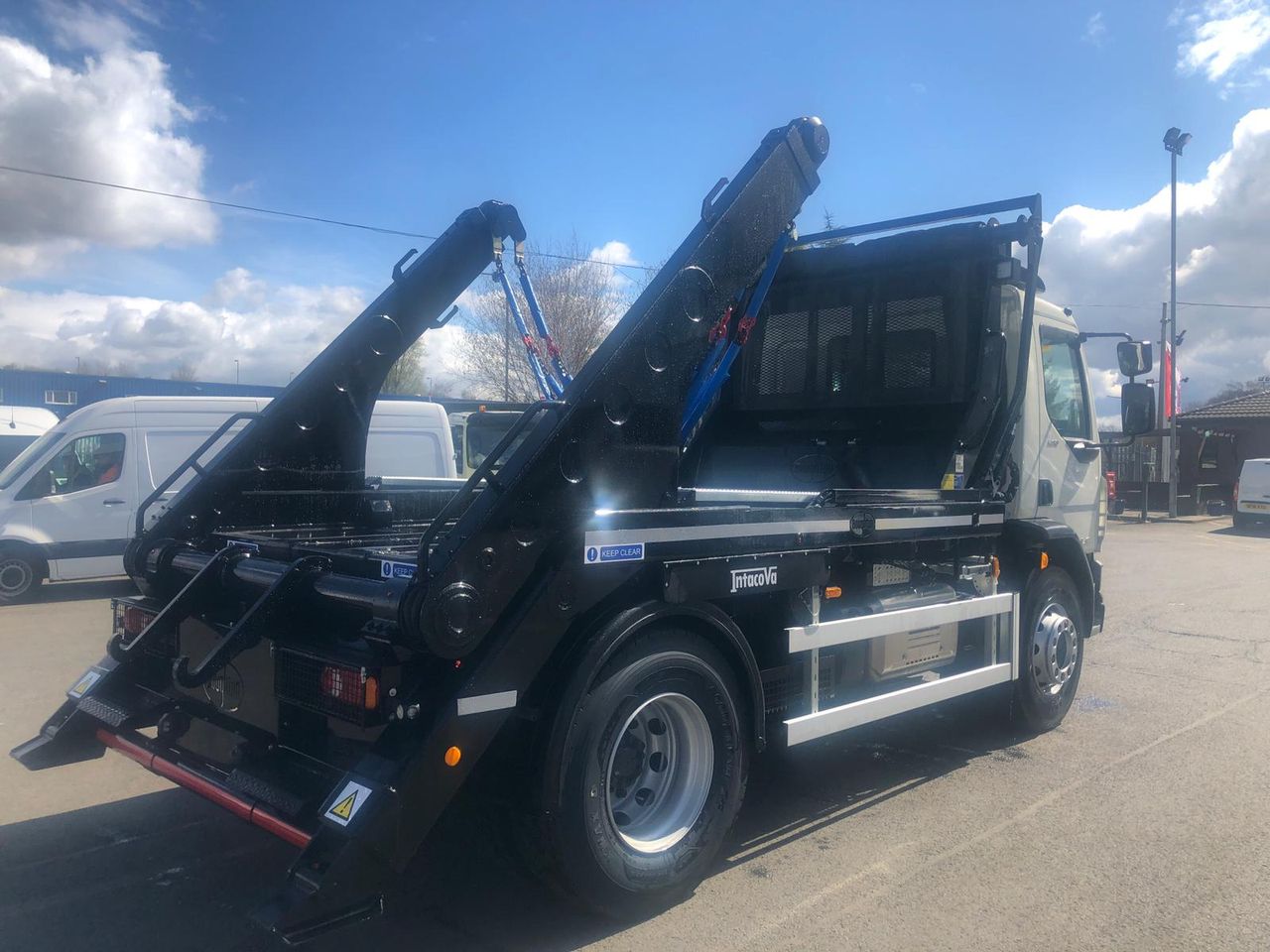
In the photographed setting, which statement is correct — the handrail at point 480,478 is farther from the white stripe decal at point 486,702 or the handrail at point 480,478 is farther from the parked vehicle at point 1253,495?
the parked vehicle at point 1253,495

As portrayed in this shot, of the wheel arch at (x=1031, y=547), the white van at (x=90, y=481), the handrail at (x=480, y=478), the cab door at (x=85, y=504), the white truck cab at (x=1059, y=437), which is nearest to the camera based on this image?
the handrail at (x=480, y=478)

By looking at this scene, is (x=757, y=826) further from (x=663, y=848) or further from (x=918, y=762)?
(x=918, y=762)

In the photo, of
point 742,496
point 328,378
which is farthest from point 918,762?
point 328,378

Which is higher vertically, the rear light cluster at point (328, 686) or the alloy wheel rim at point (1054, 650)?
the rear light cluster at point (328, 686)

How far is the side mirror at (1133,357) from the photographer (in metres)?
6.74

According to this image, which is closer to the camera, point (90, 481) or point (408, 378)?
point (90, 481)

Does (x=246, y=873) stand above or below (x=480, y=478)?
below

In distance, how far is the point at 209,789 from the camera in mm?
3619

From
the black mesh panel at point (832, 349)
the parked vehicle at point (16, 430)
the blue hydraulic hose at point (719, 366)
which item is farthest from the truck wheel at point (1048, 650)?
the parked vehicle at point (16, 430)

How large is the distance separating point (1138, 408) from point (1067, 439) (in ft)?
1.75

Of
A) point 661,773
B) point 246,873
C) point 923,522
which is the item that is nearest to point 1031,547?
point 923,522

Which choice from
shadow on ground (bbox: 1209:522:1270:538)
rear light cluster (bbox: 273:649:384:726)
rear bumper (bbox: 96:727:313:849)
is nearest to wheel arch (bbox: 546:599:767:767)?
rear light cluster (bbox: 273:649:384:726)

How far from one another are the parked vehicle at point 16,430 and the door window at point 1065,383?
20230 millimetres

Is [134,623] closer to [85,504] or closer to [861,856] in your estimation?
[861,856]
